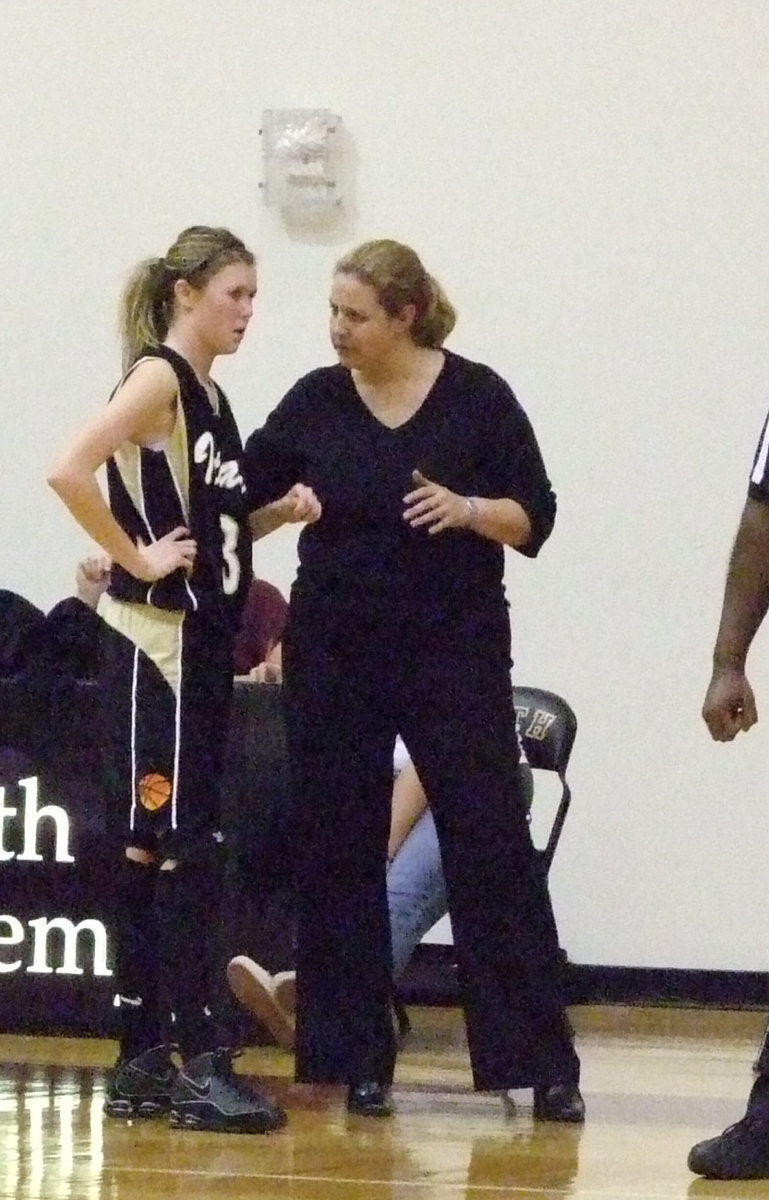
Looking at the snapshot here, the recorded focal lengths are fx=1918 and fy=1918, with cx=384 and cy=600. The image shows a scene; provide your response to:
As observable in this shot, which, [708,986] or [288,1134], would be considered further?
[708,986]

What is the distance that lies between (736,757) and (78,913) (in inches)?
66.4

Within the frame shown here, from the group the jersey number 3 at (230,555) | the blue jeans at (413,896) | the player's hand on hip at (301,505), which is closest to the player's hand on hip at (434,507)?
the player's hand on hip at (301,505)

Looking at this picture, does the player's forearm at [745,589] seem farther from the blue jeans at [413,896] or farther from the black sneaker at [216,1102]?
the blue jeans at [413,896]

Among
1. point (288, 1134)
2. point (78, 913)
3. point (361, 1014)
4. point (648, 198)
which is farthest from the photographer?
point (648, 198)

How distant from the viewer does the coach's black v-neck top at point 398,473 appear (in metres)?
2.99

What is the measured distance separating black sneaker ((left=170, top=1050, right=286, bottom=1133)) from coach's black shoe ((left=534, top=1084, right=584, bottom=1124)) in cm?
42

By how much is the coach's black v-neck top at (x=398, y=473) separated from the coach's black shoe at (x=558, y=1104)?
2.58 feet

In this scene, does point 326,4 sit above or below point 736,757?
above

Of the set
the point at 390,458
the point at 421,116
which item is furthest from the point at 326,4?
the point at 390,458

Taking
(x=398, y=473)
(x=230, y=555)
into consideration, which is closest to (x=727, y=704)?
(x=398, y=473)

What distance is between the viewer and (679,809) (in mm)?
4586

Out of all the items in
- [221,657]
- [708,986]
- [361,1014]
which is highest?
[221,657]

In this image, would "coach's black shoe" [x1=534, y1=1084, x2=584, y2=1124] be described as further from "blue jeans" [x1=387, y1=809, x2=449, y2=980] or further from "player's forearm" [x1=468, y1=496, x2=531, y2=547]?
"player's forearm" [x1=468, y1=496, x2=531, y2=547]

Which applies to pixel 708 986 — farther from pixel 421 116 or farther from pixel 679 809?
pixel 421 116
